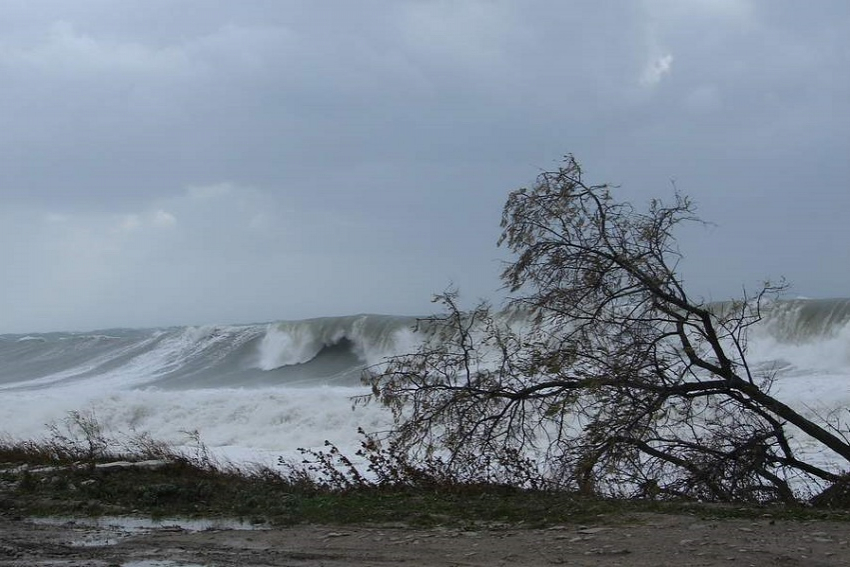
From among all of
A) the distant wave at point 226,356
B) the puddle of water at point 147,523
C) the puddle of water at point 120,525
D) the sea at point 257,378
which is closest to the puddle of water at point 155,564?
the puddle of water at point 120,525

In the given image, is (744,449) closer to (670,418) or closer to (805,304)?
(670,418)

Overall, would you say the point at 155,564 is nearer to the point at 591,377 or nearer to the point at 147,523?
the point at 147,523

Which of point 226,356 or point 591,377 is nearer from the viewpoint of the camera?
point 591,377

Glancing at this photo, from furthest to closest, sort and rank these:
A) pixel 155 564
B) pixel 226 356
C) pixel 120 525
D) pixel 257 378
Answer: pixel 226 356
pixel 257 378
pixel 120 525
pixel 155 564

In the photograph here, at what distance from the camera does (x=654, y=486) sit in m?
8.14

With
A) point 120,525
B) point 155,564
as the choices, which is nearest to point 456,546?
point 155,564

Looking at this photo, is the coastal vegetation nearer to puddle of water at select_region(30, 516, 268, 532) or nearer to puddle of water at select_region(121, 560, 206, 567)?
puddle of water at select_region(30, 516, 268, 532)

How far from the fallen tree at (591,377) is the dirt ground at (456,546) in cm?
180

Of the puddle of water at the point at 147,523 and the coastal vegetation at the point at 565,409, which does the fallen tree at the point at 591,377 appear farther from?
the puddle of water at the point at 147,523

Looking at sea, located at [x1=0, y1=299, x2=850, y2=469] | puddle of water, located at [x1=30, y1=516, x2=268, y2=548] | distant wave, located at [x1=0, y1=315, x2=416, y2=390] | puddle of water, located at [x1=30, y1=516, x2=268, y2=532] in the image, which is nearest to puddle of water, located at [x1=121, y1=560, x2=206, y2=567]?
puddle of water, located at [x1=30, y1=516, x2=268, y2=548]

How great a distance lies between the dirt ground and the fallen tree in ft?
5.91

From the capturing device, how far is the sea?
65.1ft

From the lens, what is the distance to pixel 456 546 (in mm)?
5906

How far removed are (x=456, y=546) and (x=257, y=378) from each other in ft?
100
